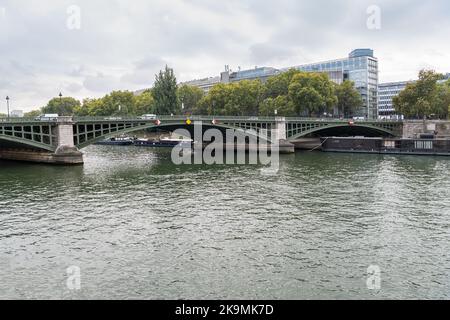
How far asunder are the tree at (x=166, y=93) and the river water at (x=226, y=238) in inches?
2392

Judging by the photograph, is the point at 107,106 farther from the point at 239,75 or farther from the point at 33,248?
the point at 33,248

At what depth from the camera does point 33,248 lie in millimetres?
20078

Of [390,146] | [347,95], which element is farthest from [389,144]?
[347,95]

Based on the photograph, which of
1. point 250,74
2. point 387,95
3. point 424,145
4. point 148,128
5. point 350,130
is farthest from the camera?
point 387,95

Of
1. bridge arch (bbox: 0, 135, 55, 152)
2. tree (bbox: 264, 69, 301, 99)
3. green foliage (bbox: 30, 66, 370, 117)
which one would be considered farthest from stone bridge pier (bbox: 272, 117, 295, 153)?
bridge arch (bbox: 0, 135, 55, 152)

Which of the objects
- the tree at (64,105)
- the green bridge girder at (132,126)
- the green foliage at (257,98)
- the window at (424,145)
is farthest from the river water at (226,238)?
the tree at (64,105)

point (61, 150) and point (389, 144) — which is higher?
point (61, 150)

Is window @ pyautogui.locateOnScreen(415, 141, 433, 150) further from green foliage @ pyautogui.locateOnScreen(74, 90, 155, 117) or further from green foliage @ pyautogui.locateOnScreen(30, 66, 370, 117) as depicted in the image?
green foliage @ pyautogui.locateOnScreen(74, 90, 155, 117)

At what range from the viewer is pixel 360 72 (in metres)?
148

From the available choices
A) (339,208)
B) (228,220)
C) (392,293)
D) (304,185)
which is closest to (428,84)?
(304,185)

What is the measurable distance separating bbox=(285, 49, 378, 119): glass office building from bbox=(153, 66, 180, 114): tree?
67.5 meters

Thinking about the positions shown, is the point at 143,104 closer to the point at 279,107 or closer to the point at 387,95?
Result: the point at 279,107

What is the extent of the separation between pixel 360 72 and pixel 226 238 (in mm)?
139867
